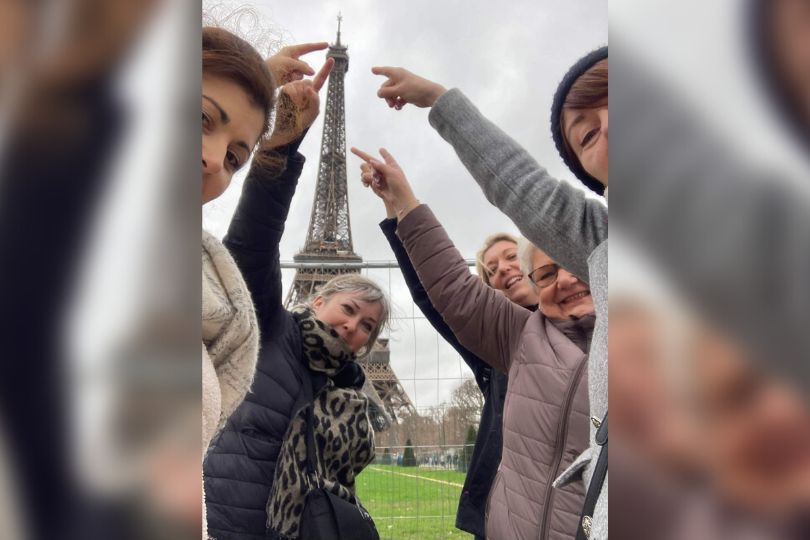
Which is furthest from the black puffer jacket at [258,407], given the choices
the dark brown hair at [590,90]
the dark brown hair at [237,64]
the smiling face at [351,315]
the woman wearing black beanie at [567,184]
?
the dark brown hair at [590,90]

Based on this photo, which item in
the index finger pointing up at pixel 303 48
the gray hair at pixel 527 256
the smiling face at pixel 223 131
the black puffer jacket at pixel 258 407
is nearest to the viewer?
the smiling face at pixel 223 131

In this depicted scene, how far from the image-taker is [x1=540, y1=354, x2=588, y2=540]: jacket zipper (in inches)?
54.2

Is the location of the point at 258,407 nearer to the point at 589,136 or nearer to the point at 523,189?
the point at 523,189

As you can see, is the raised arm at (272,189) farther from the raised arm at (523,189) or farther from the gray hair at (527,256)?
the gray hair at (527,256)

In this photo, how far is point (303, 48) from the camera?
3.31 ft

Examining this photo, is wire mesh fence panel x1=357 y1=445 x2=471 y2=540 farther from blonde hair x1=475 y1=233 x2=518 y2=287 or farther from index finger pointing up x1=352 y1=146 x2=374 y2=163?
index finger pointing up x1=352 y1=146 x2=374 y2=163

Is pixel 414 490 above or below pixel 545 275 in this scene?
below

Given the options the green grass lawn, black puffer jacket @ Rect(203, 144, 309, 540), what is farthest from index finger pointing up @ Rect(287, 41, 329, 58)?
the green grass lawn

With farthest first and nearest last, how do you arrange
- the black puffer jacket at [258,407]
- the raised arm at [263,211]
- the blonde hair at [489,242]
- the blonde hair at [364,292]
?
the blonde hair at [489,242] → the blonde hair at [364,292] → the black puffer jacket at [258,407] → the raised arm at [263,211]

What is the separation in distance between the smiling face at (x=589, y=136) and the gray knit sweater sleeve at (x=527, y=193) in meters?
0.10

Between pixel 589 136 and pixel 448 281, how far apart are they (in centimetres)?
100

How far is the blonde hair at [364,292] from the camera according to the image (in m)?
2.07

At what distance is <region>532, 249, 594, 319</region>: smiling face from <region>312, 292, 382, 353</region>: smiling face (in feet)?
1.73

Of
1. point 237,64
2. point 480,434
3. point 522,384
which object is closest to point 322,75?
point 237,64
